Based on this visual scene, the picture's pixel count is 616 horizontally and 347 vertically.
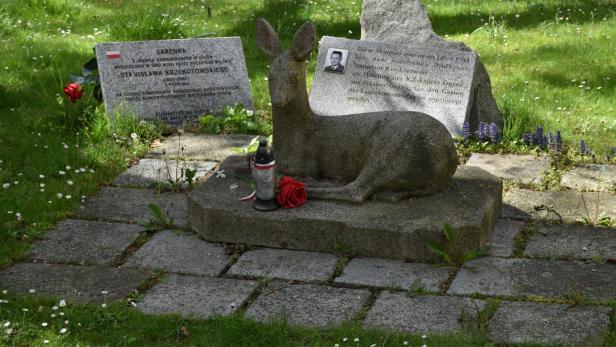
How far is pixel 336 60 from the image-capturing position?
8.30 metres

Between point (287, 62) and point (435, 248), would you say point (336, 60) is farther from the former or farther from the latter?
point (435, 248)

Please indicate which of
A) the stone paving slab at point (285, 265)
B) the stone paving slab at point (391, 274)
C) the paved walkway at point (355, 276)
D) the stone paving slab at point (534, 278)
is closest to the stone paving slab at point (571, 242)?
the paved walkway at point (355, 276)

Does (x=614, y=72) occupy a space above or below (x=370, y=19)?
below

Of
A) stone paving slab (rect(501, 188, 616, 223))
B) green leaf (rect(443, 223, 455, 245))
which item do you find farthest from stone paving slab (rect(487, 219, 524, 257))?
green leaf (rect(443, 223, 455, 245))

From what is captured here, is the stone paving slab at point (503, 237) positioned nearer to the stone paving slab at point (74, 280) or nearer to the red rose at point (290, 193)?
the red rose at point (290, 193)

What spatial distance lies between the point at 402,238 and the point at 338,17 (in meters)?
6.30

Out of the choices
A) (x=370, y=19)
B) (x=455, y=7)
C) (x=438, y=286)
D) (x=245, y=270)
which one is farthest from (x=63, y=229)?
(x=455, y=7)

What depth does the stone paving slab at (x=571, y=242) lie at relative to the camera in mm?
5711

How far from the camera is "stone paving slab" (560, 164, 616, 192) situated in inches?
267

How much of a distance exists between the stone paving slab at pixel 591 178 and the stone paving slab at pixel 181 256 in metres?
2.60

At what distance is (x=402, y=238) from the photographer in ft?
18.4

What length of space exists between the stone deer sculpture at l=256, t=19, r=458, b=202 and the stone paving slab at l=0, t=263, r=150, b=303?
1.25 metres

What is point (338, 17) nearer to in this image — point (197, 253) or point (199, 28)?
point (199, 28)

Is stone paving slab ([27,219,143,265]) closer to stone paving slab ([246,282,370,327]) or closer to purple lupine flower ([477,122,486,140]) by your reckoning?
stone paving slab ([246,282,370,327])
